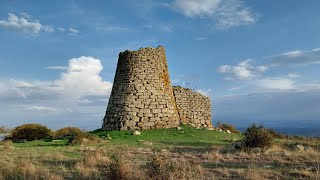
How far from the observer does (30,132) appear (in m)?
29.4

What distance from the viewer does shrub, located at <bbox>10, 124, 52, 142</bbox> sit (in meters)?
29.1

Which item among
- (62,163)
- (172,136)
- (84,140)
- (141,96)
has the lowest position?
(62,163)

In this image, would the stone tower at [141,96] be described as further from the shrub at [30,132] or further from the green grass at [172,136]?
the shrub at [30,132]

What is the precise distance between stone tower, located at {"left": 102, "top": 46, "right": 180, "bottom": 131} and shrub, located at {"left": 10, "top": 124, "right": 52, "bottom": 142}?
18.4ft

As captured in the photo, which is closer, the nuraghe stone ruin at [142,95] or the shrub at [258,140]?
the shrub at [258,140]

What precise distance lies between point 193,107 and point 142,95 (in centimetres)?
541

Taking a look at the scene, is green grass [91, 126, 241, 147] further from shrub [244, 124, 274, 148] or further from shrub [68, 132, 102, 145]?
shrub [244, 124, 274, 148]

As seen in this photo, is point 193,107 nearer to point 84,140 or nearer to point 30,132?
point 84,140

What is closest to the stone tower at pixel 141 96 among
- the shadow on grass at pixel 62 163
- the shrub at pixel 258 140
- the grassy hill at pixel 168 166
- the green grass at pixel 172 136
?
the green grass at pixel 172 136

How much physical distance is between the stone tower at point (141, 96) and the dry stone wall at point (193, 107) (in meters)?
1.45

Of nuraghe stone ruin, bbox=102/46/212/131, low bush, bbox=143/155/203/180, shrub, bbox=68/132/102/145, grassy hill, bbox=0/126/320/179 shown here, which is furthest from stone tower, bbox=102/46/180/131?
low bush, bbox=143/155/203/180

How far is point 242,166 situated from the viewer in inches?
467

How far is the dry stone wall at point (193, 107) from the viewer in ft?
94.9

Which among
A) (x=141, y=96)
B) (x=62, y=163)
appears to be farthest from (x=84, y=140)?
(x=62, y=163)
